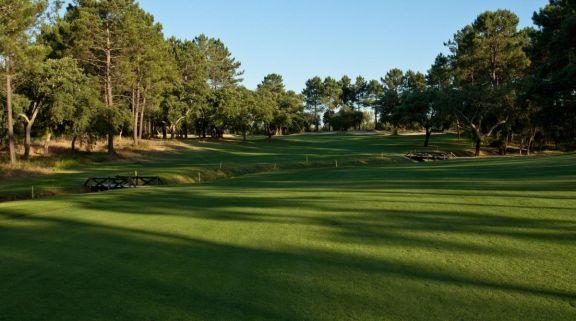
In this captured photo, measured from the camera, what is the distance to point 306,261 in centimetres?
765

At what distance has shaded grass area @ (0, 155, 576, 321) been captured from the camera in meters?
5.59

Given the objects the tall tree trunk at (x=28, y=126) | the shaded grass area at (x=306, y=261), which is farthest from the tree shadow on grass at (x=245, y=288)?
the tall tree trunk at (x=28, y=126)

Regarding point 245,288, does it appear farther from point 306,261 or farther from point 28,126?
point 28,126

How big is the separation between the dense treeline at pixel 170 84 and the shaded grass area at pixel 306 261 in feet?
81.3

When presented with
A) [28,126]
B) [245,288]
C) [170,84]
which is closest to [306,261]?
[245,288]

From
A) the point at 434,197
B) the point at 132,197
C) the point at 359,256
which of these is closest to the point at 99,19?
the point at 132,197

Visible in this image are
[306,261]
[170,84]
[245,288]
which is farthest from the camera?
[170,84]

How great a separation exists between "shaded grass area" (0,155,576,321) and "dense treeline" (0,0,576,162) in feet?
81.3

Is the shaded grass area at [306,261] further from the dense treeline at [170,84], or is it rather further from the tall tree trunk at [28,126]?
the tall tree trunk at [28,126]

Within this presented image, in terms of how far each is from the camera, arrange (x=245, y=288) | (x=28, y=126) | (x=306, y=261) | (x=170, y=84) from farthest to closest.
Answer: (x=170, y=84), (x=28, y=126), (x=306, y=261), (x=245, y=288)

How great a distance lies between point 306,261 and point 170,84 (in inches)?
2652

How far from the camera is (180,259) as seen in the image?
8164 millimetres

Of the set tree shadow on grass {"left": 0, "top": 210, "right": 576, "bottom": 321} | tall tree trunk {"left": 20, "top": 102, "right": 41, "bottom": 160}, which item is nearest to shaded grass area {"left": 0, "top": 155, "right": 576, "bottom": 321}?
tree shadow on grass {"left": 0, "top": 210, "right": 576, "bottom": 321}

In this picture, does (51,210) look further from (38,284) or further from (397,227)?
(397,227)
